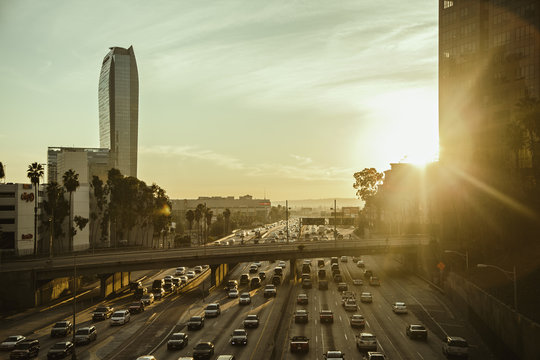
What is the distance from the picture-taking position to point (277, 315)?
6162cm

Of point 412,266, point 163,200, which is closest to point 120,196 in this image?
point 163,200

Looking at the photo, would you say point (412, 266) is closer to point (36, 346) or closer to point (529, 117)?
point (529, 117)

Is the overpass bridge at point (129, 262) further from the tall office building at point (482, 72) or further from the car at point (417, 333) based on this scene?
the car at point (417, 333)

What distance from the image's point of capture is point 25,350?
144 feet

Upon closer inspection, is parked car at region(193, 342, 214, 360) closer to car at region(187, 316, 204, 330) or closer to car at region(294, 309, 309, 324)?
car at region(187, 316, 204, 330)

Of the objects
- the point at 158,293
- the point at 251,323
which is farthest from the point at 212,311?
the point at 158,293

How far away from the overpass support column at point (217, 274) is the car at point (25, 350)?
143 feet

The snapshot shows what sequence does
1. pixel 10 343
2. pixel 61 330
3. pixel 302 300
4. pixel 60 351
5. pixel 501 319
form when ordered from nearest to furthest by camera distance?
pixel 60 351 < pixel 501 319 < pixel 10 343 < pixel 61 330 < pixel 302 300

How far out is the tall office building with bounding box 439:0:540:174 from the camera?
10906 cm

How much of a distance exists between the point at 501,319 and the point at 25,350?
41.6m

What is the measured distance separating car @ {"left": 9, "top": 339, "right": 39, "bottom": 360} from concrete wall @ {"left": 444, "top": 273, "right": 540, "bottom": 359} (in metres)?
40.2

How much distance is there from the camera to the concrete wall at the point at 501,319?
3762cm

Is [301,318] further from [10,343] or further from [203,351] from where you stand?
[10,343]

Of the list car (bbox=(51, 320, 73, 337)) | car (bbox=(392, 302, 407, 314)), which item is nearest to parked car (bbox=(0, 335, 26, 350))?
car (bbox=(51, 320, 73, 337))
